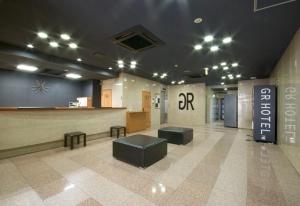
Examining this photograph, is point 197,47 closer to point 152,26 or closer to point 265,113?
point 152,26

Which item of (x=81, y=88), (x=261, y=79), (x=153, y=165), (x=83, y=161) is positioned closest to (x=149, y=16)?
(x=153, y=165)

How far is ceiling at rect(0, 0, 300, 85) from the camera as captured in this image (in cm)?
262

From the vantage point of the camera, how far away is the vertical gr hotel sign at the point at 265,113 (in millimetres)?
5590

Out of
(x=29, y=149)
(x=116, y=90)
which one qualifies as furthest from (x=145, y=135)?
(x=116, y=90)

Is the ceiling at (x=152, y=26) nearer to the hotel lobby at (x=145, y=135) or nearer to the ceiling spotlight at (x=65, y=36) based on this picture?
the hotel lobby at (x=145, y=135)

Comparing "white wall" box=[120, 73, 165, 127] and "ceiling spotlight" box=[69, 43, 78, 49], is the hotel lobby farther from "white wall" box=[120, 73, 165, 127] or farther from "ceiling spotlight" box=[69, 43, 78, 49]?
"white wall" box=[120, 73, 165, 127]

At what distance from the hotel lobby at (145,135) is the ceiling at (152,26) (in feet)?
0.08

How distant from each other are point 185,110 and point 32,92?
10118mm

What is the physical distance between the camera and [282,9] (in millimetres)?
2629

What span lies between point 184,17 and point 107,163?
372 centimetres

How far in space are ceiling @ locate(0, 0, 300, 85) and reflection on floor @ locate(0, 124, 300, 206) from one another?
321 centimetres

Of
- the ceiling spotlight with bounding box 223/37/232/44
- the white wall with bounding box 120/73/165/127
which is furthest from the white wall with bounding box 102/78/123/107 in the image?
the ceiling spotlight with bounding box 223/37/232/44

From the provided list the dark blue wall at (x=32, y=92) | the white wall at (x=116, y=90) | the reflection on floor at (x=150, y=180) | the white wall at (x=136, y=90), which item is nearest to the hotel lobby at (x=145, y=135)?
the reflection on floor at (x=150, y=180)

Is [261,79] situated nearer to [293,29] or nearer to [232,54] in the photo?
[232,54]
